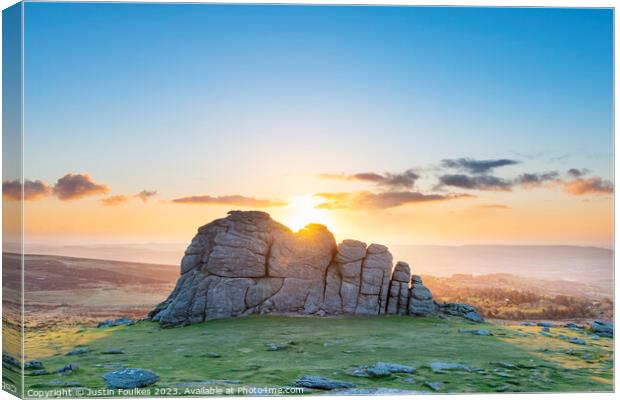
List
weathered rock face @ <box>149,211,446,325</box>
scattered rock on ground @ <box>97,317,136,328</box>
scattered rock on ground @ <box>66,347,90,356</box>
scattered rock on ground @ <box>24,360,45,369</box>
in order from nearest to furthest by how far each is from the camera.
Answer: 1. scattered rock on ground @ <box>24,360,45,369</box>
2. scattered rock on ground @ <box>66,347,90,356</box>
3. weathered rock face @ <box>149,211,446,325</box>
4. scattered rock on ground @ <box>97,317,136,328</box>

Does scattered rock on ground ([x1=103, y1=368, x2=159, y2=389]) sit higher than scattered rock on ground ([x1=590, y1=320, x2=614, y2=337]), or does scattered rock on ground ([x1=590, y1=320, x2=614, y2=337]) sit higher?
scattered rock on ground ([x1=103, y1=368, x2=159, y2=389])

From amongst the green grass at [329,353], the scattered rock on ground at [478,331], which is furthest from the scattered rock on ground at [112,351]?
the scattered rock on ground at [478,331]

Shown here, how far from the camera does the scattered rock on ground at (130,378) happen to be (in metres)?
22.4

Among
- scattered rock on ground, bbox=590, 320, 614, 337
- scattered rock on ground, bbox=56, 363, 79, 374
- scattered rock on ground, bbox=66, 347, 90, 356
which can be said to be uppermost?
scattered rock on ground, bbox=56, 363, 79, 374

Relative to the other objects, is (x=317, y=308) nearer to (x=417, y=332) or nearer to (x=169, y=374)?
(x=417, y=332)

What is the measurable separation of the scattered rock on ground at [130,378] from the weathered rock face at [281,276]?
47.6 ft

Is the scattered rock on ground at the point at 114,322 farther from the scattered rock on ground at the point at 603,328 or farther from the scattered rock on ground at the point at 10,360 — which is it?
the scattered rock on ground at the point at 603,328

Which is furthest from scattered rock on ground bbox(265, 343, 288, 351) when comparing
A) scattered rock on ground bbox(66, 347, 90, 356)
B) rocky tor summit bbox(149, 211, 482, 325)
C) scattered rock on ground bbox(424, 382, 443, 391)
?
rocky tor summit bbox(149, 211, 482, 325)

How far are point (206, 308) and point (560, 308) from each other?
28.5m

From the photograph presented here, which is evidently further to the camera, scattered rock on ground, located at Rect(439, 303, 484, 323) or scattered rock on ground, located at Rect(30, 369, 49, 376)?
scattered rock on ground, located at Rect(439, 303, 484, 323)

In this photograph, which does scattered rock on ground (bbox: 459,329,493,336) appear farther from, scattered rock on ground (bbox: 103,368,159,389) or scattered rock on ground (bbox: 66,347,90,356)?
scattered rock on ground (bbox: 66,347,90,356)

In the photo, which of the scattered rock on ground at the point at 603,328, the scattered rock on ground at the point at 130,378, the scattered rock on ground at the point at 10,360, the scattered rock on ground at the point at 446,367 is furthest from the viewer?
the scattered rock on ground at the point at 603,328

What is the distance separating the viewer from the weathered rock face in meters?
38.7

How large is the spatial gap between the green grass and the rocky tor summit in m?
1.53
